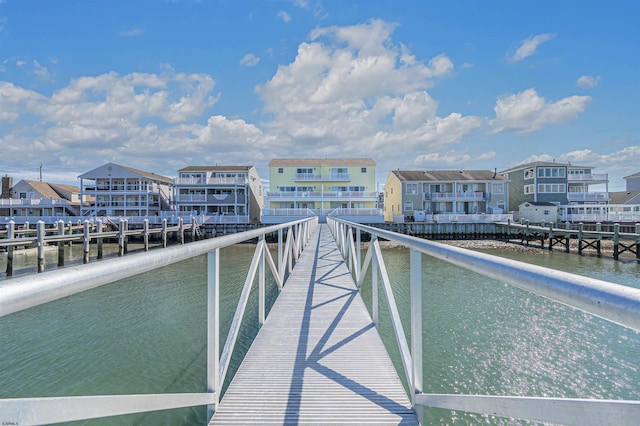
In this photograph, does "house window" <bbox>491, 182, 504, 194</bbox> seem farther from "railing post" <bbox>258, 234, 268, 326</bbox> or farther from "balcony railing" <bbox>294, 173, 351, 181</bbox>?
"railing post" <bbox>258, 234, 268, 326</bbox>

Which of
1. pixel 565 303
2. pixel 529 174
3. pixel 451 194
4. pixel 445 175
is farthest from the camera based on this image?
pixel 529 174

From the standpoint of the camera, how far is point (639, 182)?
53312 mm

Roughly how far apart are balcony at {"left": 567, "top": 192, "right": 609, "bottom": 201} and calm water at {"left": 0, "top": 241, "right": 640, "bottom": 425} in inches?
1486

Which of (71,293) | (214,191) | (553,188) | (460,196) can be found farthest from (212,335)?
(553,188)

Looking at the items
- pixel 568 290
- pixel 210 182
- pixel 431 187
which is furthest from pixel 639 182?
pixel 568 290

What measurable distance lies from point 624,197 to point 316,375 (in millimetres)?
62560

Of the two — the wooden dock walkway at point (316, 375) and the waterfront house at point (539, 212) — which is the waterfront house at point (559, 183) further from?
the wooden dock walkway at point (316, 375)

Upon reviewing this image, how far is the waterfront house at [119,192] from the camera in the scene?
132ft

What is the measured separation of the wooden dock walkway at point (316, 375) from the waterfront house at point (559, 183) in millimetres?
43421

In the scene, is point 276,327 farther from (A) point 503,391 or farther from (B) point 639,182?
(B) point 639,182

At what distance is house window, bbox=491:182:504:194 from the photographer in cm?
3981

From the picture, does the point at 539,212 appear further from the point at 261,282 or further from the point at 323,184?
the point at 261,282

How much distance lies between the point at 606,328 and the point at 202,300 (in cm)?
1015

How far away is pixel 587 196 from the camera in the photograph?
130 ft
